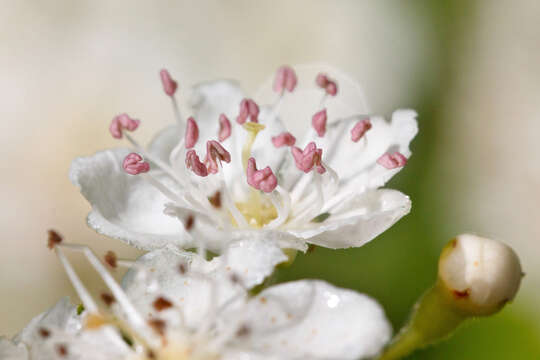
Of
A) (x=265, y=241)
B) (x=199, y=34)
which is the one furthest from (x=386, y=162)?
(x=199, y=34)

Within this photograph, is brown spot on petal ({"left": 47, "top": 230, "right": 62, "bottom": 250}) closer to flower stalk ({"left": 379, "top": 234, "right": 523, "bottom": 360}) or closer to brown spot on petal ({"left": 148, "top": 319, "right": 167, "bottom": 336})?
brown spot on petal ({"left": 148, "top": 319, "right": 167, "bottom": 336})

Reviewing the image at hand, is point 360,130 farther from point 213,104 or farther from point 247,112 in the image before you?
point 213,104

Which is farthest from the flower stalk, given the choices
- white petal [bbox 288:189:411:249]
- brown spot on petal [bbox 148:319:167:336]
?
brown spot on petal [bbox 148:319:167:336]

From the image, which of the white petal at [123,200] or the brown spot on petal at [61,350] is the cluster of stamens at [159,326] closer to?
the brown spot on petal at [61,350]

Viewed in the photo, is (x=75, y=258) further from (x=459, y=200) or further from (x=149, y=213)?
(x=459, y=200)

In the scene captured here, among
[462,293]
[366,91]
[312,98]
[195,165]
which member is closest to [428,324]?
[462,293]

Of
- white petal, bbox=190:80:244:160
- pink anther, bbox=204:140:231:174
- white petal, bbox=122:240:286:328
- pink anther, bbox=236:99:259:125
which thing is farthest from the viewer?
white petal, bbox=190:80:244:160
